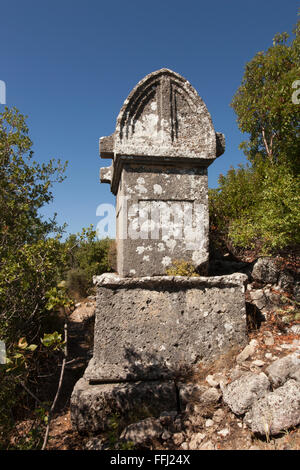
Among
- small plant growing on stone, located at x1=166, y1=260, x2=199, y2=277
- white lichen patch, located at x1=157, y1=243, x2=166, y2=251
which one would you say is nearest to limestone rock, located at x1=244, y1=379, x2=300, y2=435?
small plant growing on stone, located at x1=166, y1=260, x2=199, y2=277

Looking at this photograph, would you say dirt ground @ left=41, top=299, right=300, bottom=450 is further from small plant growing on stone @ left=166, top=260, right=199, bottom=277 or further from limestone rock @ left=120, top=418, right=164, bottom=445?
small plant growing on stone @ left=166, top=260, right=199, bottom=277

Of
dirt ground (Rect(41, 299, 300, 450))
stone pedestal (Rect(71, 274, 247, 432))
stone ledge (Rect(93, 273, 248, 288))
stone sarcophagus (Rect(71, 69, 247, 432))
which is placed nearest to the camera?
dirt ground (Rect(41, 299, 300, 450))

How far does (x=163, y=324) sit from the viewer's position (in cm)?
323

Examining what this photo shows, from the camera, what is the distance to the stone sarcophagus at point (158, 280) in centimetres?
297

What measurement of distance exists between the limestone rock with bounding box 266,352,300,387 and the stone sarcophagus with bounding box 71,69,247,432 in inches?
23.2

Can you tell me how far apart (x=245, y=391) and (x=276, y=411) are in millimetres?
319

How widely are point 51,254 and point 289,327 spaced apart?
116 inches

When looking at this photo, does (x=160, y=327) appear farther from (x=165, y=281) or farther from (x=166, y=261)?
(x=166, y=261)

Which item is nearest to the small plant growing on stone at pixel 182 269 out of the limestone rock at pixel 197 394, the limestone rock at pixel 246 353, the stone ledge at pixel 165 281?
the stone ledge at pixel 165 281

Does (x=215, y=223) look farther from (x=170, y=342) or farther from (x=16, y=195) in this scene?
(x=16, y=195)

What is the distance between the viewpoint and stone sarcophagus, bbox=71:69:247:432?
9.75 ft

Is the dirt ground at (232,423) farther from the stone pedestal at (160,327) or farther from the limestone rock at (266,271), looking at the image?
the limestone rock at (266,271)

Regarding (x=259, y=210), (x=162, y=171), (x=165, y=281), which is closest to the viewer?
(x=165, y=281)

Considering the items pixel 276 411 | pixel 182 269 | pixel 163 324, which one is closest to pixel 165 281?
pixel 182 269
